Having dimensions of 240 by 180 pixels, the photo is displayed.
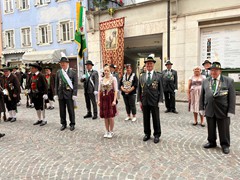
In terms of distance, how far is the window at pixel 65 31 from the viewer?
1856cm

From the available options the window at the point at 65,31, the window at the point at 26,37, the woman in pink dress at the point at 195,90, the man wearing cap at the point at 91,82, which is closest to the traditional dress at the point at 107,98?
the man wearing cap at the point at 91,82

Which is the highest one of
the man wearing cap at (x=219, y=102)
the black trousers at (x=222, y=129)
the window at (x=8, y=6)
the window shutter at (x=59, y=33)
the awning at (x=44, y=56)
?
the window at (x=8, y=6)

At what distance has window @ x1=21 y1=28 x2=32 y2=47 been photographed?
20.8 m

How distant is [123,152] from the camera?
4.42 m

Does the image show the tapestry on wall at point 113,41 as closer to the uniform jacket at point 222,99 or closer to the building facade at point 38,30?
the building facade at point 38,30

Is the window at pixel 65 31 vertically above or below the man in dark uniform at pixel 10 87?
above

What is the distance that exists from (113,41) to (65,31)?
541 cm

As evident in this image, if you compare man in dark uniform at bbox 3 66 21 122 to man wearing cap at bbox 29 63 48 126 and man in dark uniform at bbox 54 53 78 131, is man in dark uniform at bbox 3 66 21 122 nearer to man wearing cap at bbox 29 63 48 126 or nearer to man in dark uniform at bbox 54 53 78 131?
man wearing cap at bbox 29 63 48 126

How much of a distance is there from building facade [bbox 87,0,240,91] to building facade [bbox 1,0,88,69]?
4.53 metres

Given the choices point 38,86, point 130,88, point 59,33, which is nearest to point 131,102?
point 130,88

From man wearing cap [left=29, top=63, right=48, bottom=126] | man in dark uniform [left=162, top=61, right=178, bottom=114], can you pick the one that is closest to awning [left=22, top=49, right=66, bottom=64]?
man wearing cap [left=29, top=63, right=48, bottom=126]

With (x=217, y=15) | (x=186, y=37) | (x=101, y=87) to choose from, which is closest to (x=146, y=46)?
(x=186, y=37)

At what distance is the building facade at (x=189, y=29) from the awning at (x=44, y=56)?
5768 millimetres

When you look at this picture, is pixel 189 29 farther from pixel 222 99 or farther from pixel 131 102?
pixel 222 99
